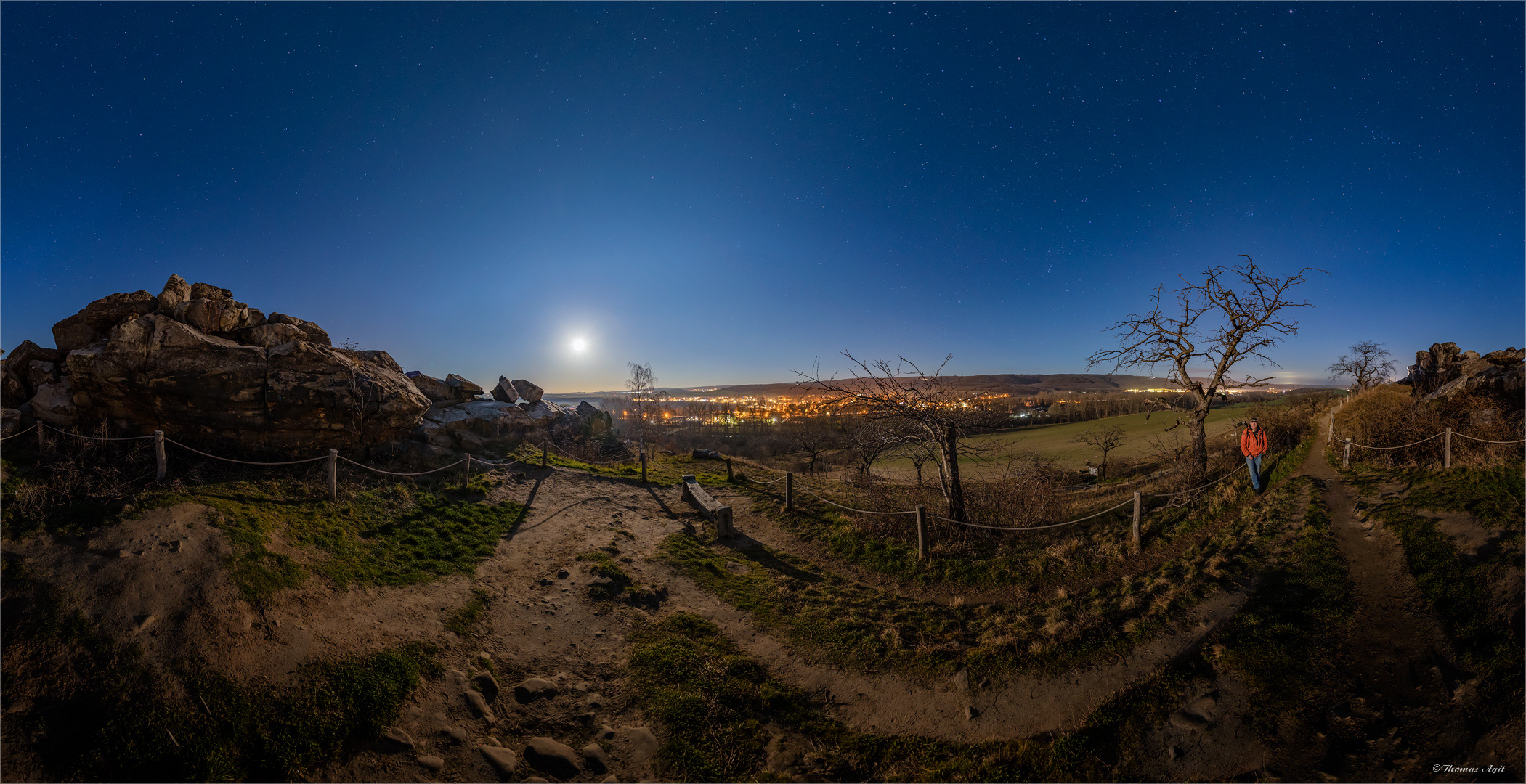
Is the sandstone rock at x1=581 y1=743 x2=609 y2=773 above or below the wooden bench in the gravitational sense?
below

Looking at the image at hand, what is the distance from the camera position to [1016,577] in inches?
315

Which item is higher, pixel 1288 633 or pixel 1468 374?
pixel 1468 374

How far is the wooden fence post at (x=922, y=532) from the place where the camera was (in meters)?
8.89

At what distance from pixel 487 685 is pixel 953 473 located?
8624mm

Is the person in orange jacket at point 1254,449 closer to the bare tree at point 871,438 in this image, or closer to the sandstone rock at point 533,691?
the bare tree at point 871,438

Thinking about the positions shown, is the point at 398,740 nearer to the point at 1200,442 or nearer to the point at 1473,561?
the point at 1473,561

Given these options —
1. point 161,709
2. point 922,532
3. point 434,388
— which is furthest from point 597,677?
point 434,388

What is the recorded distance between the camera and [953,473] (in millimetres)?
9773

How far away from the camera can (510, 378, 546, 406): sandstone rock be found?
21.9 meters

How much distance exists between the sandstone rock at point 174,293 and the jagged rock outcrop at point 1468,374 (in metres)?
27.5

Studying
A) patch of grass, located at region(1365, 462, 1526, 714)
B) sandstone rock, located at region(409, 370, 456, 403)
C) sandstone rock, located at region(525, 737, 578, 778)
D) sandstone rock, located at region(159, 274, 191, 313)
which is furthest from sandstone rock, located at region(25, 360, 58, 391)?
patch of grass, located at region(1365, 462, 1526, 714)

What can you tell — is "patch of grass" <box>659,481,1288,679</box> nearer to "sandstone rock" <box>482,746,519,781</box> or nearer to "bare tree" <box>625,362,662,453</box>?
"sandstone rock" <box>482,746,519,781</box>

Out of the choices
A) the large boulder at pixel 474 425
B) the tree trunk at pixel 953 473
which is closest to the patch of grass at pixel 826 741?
the tree trunk at pixel 953 473

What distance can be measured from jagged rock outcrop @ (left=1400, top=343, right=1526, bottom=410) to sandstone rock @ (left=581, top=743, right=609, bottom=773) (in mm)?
18047
